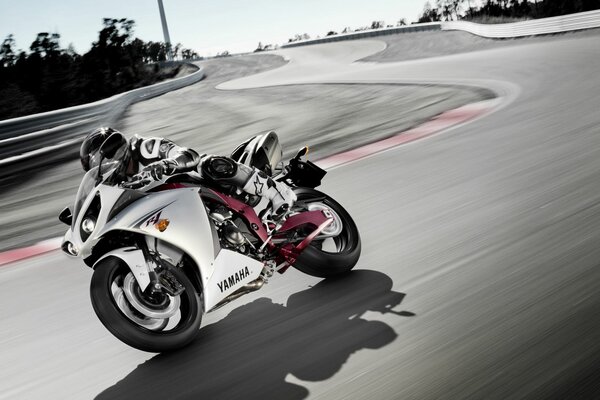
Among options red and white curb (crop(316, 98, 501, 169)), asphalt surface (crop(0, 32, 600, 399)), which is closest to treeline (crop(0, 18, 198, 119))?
red and white curb (crop(316, 98, 501, 169))

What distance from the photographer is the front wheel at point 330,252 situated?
4180 millimetres

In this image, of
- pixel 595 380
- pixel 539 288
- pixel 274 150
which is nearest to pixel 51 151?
pixel 274 150

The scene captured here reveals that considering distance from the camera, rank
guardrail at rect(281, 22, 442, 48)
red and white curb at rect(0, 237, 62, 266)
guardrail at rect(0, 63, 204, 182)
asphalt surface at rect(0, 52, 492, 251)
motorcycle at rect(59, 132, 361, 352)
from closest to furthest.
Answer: motorcycle at rect(59, 132, 361, 352), red and white curb at rect(0, 237, 62, 266), asphalt surface at rect(0, 52, 492, 251), guardrail at rect(0, 63, 204, 182), guardrail at rect(281, 22, 442, 48)

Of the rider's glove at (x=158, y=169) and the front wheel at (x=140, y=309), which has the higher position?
the rider's glove at (x=158, y=169)

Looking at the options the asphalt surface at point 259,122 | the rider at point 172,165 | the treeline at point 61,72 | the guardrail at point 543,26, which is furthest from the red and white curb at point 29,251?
the guardrail at point 543,26

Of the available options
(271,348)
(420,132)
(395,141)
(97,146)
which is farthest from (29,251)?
(420,132)

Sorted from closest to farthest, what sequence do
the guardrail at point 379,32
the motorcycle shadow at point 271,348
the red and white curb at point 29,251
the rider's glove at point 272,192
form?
the motorcycle shadow at point 271,348, the rider's glove at point 272,192, the red and white curb at point 29,251, the guardrail at point 379,32

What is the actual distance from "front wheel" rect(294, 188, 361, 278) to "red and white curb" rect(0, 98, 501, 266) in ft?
10.3

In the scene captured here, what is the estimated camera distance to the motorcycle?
10.9 feet

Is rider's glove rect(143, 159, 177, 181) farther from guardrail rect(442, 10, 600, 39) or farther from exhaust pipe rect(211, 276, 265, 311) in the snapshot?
guardrail rect(442, 10, 600, 39)

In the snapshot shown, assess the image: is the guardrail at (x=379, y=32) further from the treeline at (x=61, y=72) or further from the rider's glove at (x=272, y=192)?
the rider's glove at (x=272, y=192)

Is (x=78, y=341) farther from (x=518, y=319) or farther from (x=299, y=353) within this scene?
(x=518, y=319)

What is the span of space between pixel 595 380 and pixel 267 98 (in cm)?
1744

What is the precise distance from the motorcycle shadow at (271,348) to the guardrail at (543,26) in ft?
81.7
